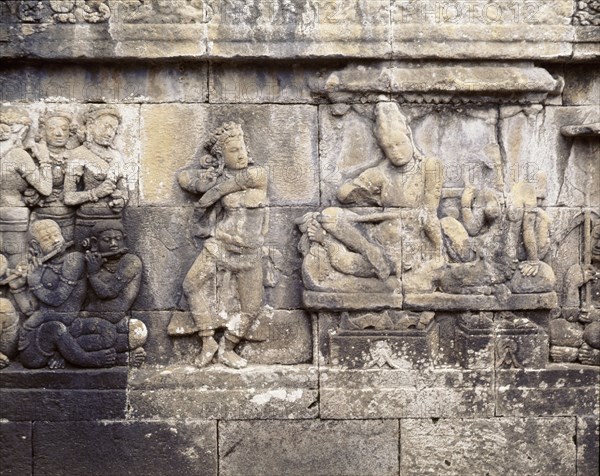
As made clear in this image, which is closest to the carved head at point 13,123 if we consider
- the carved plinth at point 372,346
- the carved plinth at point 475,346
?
the carved plinth at point 372,346

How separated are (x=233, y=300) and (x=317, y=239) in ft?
2.86

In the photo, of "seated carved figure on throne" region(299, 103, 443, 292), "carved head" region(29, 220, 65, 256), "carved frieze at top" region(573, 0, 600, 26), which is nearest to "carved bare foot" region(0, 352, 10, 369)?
"carved head" region(29, 220, 65, 256)

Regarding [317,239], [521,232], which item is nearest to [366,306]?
[317,239]

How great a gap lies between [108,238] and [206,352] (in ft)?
4.02

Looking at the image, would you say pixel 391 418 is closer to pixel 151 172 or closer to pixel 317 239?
pixel 317 239

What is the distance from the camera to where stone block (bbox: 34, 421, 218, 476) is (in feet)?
25.5

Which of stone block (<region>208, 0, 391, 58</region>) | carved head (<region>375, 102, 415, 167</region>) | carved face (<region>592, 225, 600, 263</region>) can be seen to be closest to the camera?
stone block (<region>208, 0, 391, 58</region>)

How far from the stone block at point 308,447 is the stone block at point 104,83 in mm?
2757

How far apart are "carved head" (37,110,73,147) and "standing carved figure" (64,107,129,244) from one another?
13cm

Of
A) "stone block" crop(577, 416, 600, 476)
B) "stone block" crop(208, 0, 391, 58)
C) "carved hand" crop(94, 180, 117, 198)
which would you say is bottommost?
"stone block" crop(577, 416, 600, 476)

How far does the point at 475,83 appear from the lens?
300 inches

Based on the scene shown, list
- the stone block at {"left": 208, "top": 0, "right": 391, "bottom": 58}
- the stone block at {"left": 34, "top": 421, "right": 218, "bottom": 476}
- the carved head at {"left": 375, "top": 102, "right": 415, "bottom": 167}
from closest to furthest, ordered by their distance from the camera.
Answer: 1. the stone block at {"left": 208, "top": 0, "right": 391, "bottom": 58}
2. the carved head at {"left": 375, "top": 102, "right": 415, "bottom": 167}
3. the stone block at {"left": 34, "top": 421, "right": 218, "bottom": 476}

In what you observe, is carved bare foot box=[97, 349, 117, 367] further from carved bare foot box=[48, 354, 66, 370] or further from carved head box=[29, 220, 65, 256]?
carved head box=[29, 220, 65, 256]

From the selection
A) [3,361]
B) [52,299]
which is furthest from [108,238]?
[3,361]
